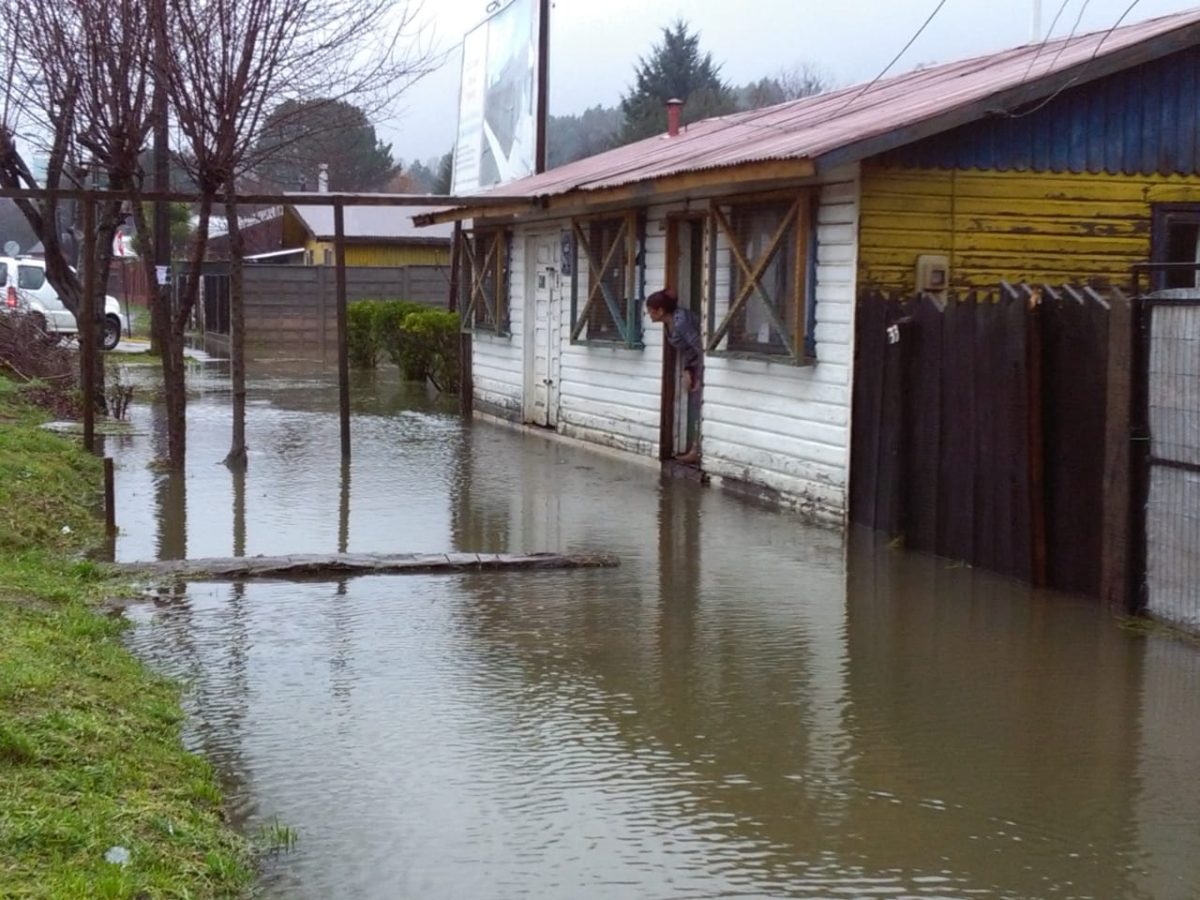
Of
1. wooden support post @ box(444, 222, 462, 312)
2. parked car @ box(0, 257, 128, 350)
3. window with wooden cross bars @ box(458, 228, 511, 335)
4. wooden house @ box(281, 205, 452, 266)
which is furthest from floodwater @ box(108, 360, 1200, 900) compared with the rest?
wooden house @ box(281, 205, 452, 266)

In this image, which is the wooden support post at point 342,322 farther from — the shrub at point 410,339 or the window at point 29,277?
the window at point 29,277

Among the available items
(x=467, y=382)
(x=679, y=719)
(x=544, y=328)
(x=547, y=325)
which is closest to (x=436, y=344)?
(x=467, y=382)

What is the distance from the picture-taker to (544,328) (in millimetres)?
17797

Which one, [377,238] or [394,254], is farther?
[394,254]

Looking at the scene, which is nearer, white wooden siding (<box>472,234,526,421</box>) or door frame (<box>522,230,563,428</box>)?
door frame (<box>522,230,563,428</box>)

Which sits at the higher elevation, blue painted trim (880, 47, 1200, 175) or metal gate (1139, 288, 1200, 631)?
blue painted trim (880, 47, 1200, 175)

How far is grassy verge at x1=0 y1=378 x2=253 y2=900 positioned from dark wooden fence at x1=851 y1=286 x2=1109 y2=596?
16.2ft

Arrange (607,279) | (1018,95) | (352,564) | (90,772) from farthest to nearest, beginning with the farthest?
(607,279) → (1018,95) → (352,564) → (90,772)

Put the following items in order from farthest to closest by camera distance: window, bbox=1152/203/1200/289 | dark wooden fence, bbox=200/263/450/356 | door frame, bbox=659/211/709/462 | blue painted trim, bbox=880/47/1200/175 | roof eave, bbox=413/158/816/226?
dark wooden fence, bbox=200/263/450/356 < door frame, bbox=659/211/709/462 < window, bbox=1152/203/1200/289 < blue painted trim, bbox=880/47/1200/175 < roof eave, bbox=413/158/816/226

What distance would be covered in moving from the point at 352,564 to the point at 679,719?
131 inches

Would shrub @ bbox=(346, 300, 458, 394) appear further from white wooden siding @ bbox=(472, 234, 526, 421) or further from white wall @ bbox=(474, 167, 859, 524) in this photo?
white wall @ bbox=(474, 167, 859, 524)

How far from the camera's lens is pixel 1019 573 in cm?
911

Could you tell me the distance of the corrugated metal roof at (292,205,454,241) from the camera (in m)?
39.1

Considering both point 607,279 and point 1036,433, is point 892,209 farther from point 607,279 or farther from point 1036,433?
point 607,279
